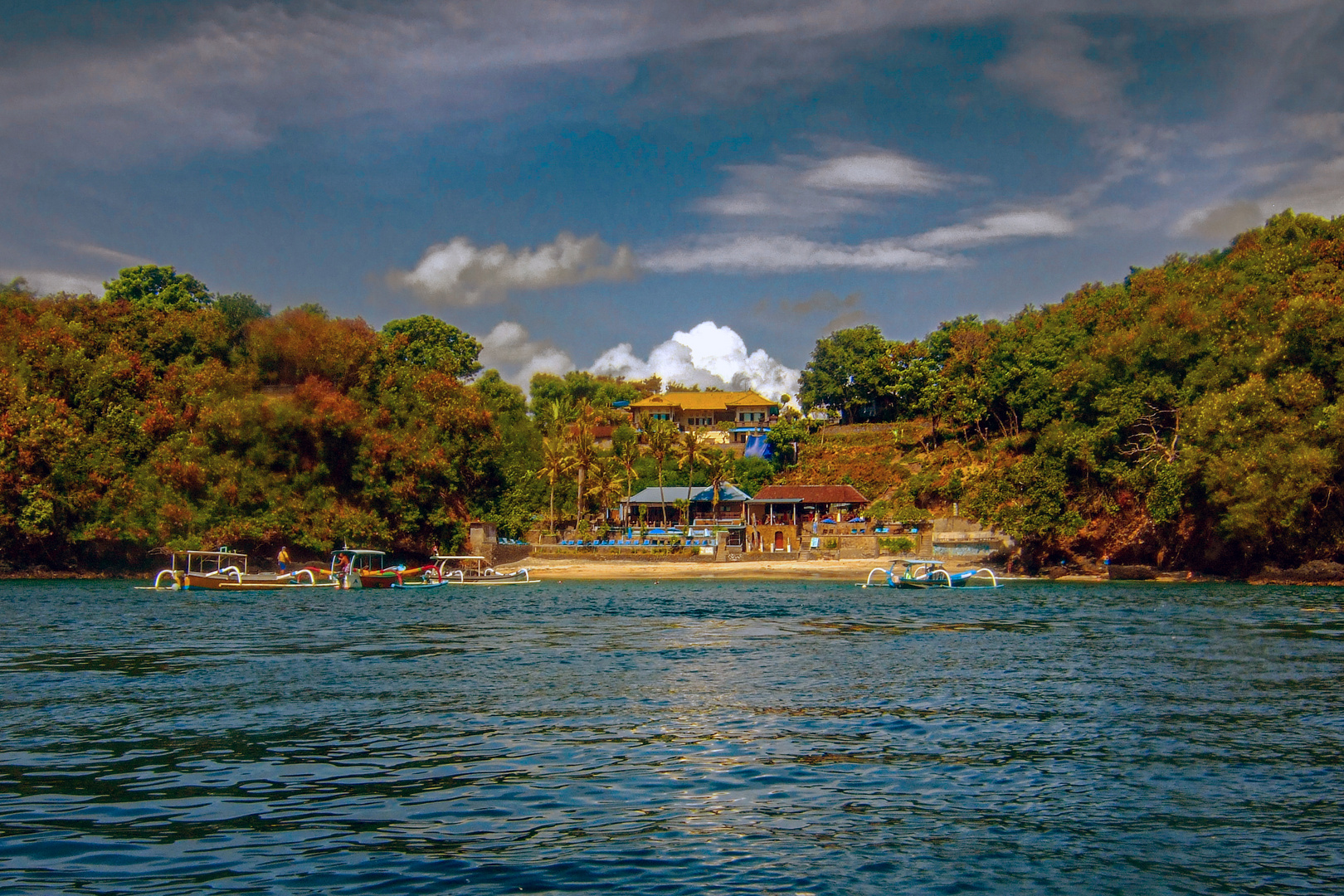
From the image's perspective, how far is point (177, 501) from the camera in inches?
2312

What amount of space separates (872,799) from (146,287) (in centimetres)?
9154

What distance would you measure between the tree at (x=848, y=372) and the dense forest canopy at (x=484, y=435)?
1692 cm

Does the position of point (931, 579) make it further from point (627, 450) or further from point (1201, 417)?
point (627, 450)

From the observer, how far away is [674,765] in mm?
12180

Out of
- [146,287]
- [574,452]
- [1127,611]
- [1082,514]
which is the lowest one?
[1127,611]

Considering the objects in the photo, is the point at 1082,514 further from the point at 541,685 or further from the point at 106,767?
the point at 106,767

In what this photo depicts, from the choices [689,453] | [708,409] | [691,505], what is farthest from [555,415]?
[708,409]

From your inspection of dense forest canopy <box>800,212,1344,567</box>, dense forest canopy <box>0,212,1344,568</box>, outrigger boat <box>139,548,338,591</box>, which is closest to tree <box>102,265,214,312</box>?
dense forest canopy <box>0,212,1344,568</box>

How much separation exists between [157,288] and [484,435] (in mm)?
39591

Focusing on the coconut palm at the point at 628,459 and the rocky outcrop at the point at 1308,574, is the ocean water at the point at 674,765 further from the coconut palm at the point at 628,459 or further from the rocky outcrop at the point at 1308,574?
the coconut palm at the point at 628,459

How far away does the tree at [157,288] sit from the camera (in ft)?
262

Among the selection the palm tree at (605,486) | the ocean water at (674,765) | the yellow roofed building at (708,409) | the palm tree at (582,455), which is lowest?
the ocean water at (674,765)

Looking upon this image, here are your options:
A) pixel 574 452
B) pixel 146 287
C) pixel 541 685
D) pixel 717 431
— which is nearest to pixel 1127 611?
pixel 541 685

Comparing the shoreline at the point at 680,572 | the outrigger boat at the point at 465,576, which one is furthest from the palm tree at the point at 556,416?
the outrigger boat at the point at 465,576
